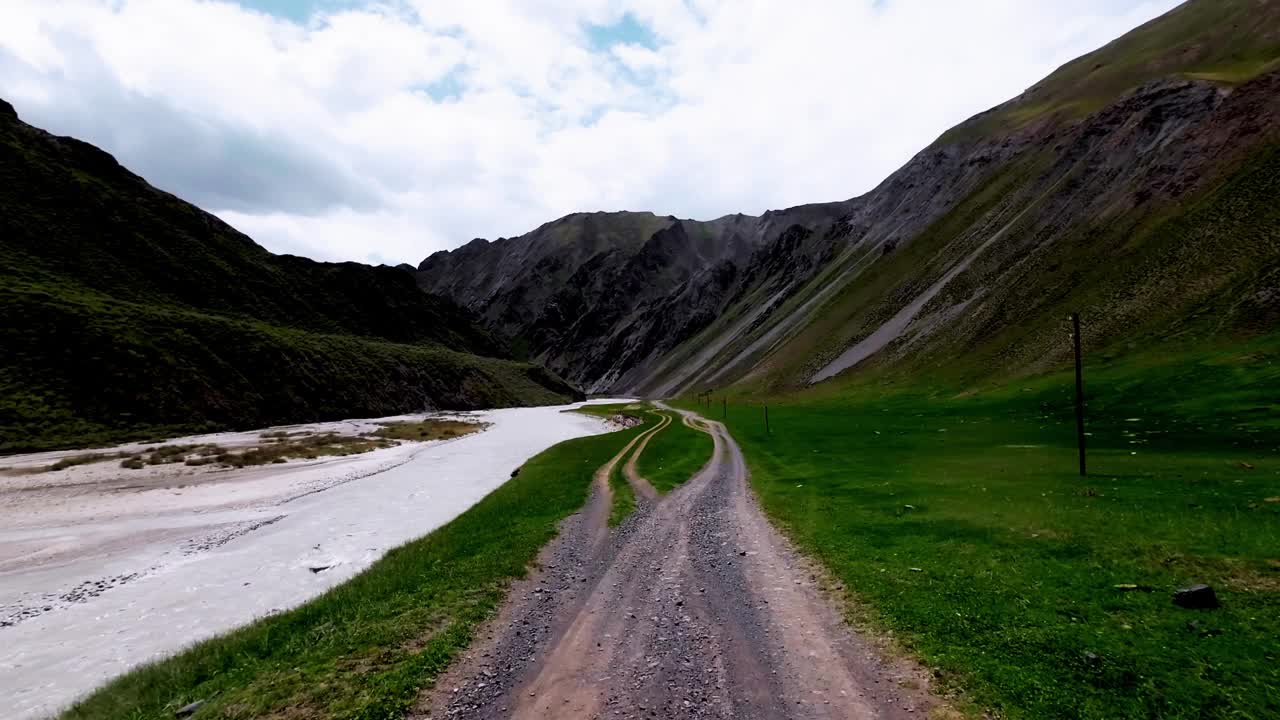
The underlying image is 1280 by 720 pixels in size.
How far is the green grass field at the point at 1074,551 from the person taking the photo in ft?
27.9

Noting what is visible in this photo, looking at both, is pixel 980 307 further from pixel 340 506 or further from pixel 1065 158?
pixel 340 506

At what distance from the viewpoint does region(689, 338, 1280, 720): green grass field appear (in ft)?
27.9

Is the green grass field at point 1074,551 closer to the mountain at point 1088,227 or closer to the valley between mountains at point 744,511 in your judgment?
the valley between mountains at point 744,511

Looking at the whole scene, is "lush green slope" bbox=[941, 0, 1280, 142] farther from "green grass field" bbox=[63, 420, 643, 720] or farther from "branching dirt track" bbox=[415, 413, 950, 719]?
"green grass field" bbox=[63, 420, 643, 720]

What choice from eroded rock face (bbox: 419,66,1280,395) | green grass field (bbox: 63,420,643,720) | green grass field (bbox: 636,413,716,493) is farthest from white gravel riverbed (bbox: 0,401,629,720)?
eroded rock face (bbox: 419,66,1280,395)

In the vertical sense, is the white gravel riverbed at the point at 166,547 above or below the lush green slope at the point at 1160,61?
below

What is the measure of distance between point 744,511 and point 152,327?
9570 cm

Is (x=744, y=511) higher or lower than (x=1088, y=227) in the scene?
lower

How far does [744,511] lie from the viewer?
77.5 ft

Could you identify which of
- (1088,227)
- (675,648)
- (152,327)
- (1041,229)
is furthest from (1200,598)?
(1041,229)

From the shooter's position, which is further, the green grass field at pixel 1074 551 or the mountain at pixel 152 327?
the mountain at pixel 152 327

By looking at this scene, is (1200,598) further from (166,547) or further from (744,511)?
(166,547)

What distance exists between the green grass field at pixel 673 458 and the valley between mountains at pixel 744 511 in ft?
1.90

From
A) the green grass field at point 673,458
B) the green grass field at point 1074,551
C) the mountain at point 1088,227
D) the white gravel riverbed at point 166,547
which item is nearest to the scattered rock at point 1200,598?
the green grass field at point 1074,551
